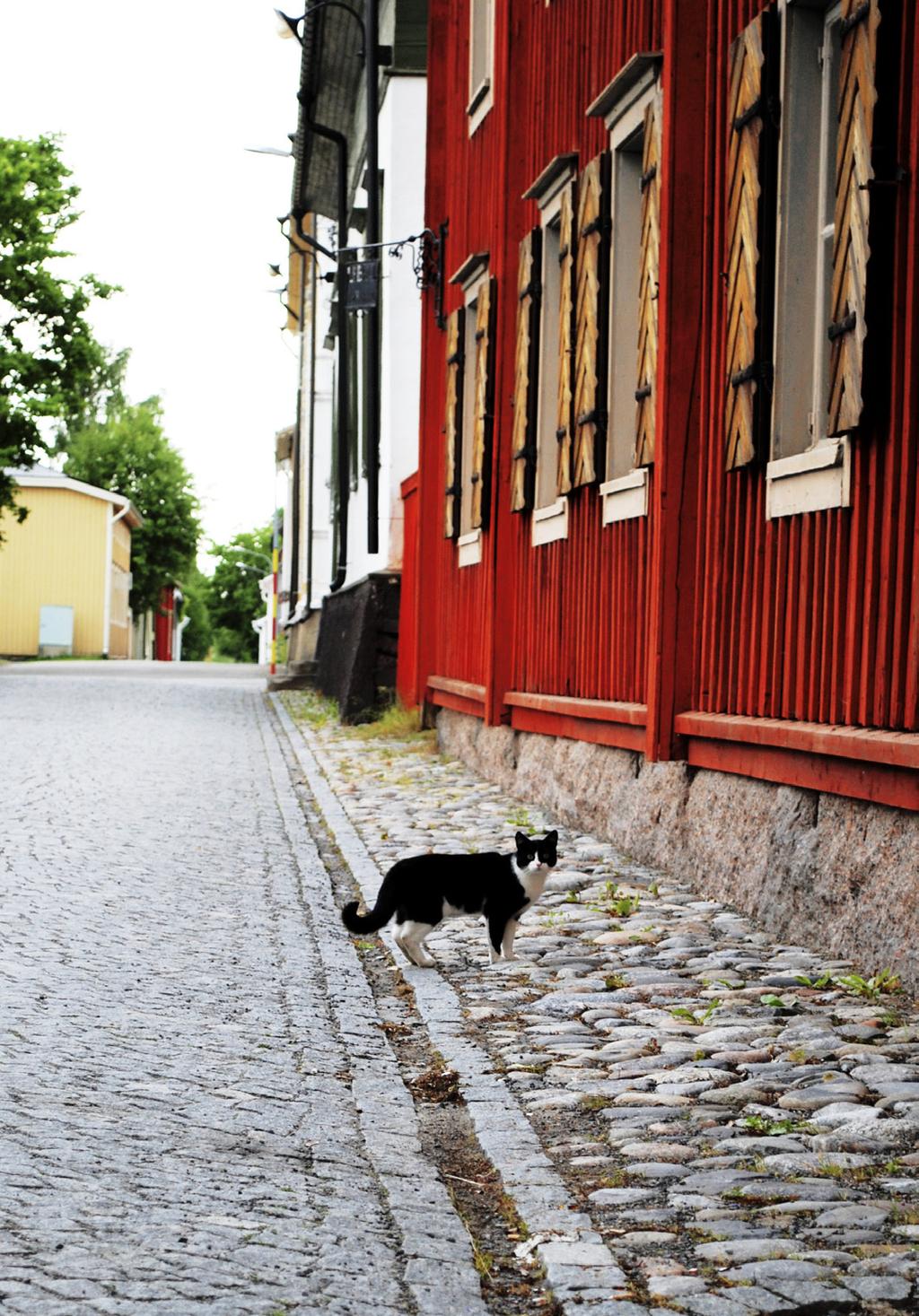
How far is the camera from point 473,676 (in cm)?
1530

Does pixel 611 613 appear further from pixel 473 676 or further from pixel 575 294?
pixel 473 676

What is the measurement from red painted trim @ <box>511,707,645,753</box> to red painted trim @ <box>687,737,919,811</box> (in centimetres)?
95

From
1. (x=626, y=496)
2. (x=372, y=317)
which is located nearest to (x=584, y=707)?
(x=626, y=496)

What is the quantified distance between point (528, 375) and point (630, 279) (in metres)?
2.41

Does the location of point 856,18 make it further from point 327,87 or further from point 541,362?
point 327,87

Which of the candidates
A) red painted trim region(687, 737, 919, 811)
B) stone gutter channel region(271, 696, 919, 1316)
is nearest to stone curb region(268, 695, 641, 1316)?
stone gutter channel region(271, 696, 919, 1316)

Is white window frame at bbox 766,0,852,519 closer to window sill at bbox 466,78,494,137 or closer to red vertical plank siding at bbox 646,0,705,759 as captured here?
red vertical plank siding at bbox 646,0,705,759

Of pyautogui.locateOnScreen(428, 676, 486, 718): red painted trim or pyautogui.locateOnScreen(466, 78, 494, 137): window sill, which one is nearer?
pyautogui.locateOnScreen(428, 676, 486, 718): red painted trim

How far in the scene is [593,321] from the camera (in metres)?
10.8

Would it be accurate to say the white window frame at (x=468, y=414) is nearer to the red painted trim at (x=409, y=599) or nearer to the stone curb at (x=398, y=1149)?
the red painted trim at (x=409, y=599)

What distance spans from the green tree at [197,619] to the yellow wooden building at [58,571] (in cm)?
5533

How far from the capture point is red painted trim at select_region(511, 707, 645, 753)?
9.99m

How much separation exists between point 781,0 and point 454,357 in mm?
9062

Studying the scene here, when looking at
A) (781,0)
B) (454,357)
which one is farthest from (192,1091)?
(454,357)
